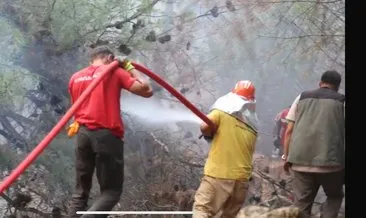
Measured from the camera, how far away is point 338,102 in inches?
219

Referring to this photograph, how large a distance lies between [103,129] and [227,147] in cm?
95

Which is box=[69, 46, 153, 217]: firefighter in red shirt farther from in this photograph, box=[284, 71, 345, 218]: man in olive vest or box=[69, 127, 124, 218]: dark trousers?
box=[284, 71, 345, 218]: man in olive vest

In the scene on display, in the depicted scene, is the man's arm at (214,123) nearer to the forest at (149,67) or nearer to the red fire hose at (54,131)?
the red fire hose at (54,131)

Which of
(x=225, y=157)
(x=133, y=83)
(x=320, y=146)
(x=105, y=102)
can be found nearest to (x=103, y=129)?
(x=105, y=102)

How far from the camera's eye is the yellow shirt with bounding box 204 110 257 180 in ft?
17.6

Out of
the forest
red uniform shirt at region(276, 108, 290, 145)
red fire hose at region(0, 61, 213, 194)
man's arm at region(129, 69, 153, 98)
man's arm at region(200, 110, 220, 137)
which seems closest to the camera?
red fire hose at region(0, 61, 213, 194)

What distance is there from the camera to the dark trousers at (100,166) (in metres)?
5.33

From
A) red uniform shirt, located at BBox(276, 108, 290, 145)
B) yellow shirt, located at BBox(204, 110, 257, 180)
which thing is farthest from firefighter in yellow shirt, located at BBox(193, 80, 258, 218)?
red uniform shirt, located at BBox(276, 108, 290, 145)

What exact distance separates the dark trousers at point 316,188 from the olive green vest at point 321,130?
0.13m

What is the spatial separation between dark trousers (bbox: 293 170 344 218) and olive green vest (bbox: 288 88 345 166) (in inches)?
5.0

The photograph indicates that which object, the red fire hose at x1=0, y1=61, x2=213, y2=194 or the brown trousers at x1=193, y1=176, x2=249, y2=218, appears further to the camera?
the brown trousers at x1=193, y1=176, x2=249, y2=218

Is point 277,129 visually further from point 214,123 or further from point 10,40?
point 10,40

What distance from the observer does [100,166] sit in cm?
538
